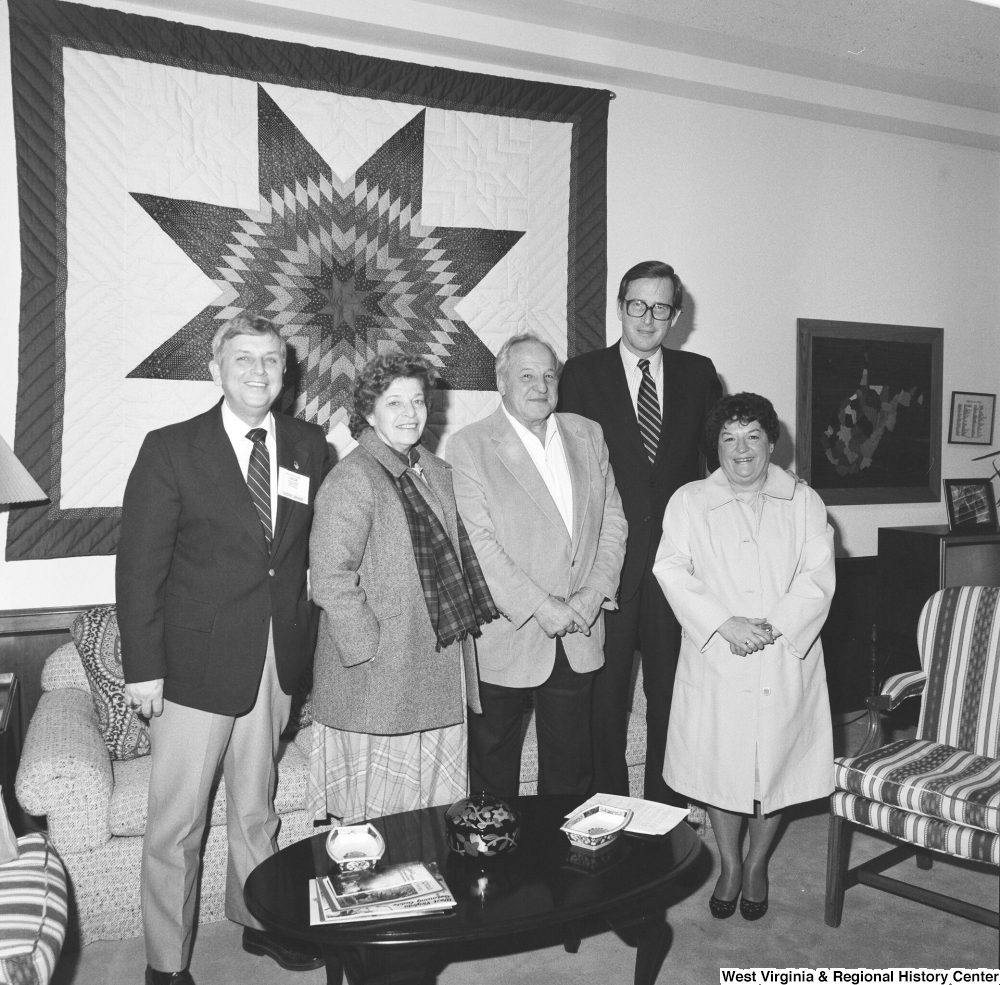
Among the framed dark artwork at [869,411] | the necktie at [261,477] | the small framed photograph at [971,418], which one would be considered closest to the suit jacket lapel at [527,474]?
the necktie at [261,477]

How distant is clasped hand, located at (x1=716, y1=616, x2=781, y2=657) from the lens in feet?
8.05

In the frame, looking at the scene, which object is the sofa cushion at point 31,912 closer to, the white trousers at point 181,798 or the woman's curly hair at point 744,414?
the white trousers at point 181,798

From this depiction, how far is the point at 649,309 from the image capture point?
284 centimetres

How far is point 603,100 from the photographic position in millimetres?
3666

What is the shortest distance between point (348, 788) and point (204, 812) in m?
0.36

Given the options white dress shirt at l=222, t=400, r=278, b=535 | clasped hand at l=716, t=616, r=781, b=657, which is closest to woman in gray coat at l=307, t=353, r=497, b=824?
white dress shirt at l=222, t=400, r=278, b=535

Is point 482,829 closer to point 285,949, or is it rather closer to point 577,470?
point 285,949

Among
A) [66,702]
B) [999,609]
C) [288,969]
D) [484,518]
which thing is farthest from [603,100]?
[288,969]

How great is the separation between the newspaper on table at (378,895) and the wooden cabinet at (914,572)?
3020mm

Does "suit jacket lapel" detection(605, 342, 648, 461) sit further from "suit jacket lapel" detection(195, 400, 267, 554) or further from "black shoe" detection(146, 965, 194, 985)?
"black shoe" detection(146, 965, 194, 985)

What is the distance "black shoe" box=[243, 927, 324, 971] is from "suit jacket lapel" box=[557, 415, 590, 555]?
4.07ft

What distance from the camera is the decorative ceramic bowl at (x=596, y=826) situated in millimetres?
1963

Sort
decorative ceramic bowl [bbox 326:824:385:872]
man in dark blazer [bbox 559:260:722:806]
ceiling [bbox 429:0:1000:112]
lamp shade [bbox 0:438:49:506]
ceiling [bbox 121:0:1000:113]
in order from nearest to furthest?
decorative ceramic bowl [bbox 326:824:385:872] < lamp shade [bbox 0:438:49:506] < man in dark blazer [bbox 559:260:722:806] < ceiling [bbox 121:0:1000:113] < ceiling [bbox 429:0:1000:112]

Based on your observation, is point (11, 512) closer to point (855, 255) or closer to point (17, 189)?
point (17, 189)
